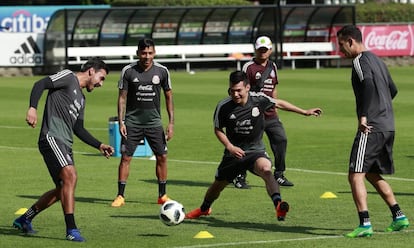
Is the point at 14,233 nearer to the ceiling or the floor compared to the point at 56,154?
nearer to the floor

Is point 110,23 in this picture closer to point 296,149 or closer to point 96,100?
point 96,100

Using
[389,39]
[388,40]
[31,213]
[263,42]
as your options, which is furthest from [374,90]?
[389,39]

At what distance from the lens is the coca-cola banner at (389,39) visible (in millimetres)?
51625

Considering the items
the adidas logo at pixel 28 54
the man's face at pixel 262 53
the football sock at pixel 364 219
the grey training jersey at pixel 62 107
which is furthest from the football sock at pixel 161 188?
the adidas logo at pixel 28 54

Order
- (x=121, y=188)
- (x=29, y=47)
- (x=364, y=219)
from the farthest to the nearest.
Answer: (x=29, y=47) < (x=121, y=188) < (x=364, y=219)

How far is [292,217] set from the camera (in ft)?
47.0

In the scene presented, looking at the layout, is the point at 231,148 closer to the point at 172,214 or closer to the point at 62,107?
the point at 172,214

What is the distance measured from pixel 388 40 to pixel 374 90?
1568 inches

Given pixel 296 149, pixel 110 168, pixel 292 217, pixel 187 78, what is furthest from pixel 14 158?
pixel 187 78

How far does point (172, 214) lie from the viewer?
13.3 meters

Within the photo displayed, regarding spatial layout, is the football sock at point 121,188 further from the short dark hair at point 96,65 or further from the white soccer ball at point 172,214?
the short dark hair at point 96,65

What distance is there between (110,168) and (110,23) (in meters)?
29.1

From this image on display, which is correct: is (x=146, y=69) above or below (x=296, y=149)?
above

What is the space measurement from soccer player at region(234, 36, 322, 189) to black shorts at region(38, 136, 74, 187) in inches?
193
